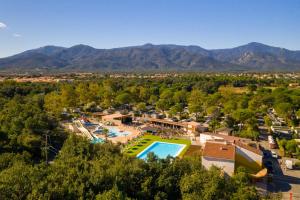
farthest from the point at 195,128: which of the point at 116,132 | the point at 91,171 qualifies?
the point at 91,171

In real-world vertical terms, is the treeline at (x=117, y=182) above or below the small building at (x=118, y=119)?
above

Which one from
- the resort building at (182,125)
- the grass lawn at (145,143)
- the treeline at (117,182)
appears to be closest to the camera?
the treeline at (117,182)

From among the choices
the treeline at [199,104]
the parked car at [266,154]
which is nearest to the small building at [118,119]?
the treeline at [199,104]

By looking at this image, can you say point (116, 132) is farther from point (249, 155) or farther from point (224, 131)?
point (249, 155)

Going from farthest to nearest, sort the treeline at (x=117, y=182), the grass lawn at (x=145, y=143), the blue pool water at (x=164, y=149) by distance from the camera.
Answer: the blue pool water at (x=164, y=149), the grass lawn at (x=145, y=143), the treeline at (x=117, y=182)

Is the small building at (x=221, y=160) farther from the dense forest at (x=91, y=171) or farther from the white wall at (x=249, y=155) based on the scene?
the white wall at (x=249, y=155)

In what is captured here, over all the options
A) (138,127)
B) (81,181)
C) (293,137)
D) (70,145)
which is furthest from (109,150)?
(293,137)

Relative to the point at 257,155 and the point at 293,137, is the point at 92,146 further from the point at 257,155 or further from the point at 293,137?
the point at 293,137
